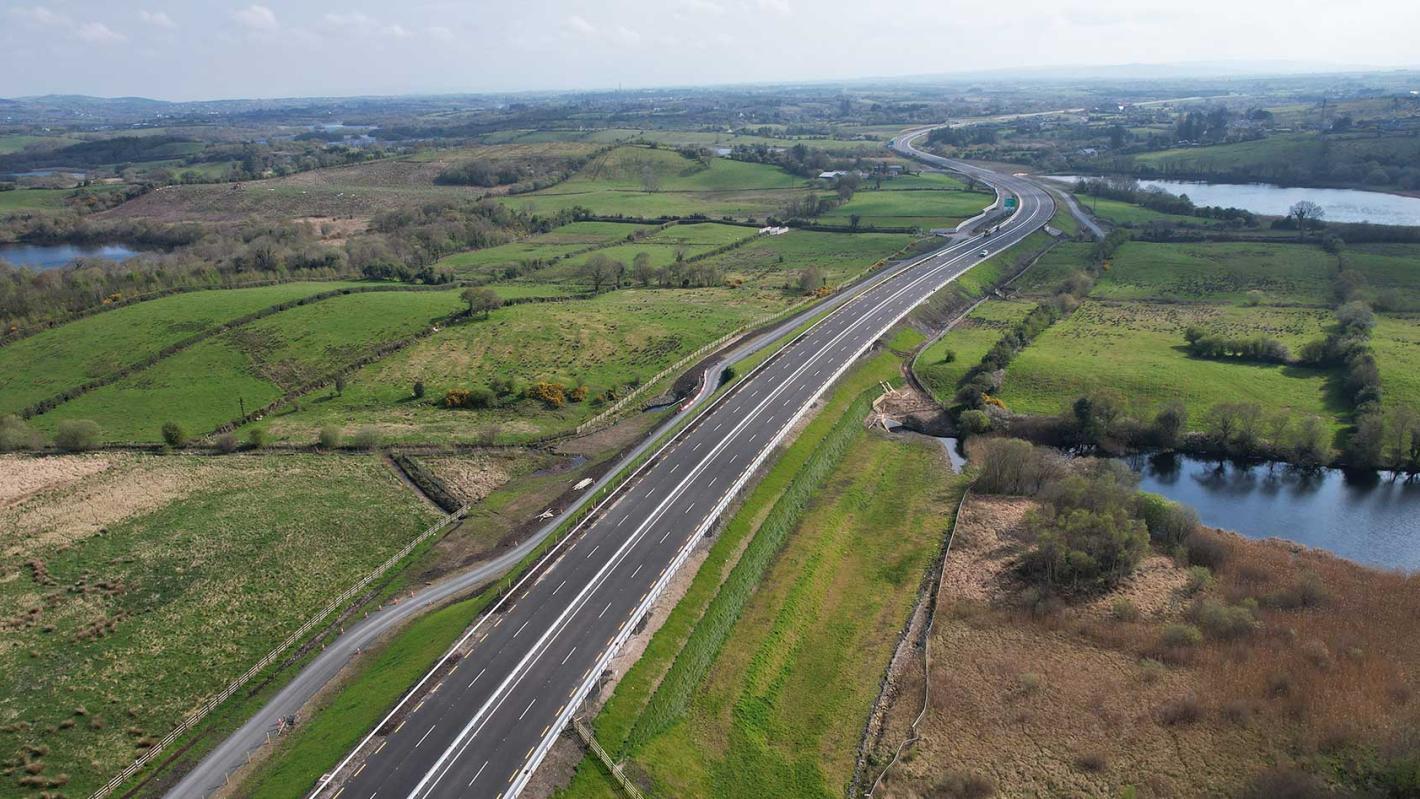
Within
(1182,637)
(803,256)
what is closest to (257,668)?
(1182,637)

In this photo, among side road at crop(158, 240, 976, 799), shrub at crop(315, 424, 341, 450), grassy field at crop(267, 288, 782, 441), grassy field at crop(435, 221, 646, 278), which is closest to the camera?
side road at crop(158, 240, 976, 799)

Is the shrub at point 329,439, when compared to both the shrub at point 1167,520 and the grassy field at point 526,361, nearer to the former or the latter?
the grassy field at point 526,361

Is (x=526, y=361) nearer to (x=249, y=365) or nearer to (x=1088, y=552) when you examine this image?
(x=249, y=365)

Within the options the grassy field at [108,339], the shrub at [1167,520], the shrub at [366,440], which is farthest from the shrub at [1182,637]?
the grassy field at [108,339]

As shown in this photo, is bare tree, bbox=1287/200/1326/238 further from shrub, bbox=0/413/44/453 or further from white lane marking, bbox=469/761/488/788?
shrub, bbox=0/413/44/453

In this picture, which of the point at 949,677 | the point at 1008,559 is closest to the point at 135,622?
the point at 949,677

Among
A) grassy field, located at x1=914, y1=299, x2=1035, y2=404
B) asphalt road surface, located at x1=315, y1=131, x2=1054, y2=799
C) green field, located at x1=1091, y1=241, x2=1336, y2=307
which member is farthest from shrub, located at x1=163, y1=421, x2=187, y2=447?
green field, located at x1=1091, y1=241, x2=1336, y2=307

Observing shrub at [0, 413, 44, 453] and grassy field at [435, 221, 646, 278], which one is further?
grassy field at [435, 221, 646, 278]

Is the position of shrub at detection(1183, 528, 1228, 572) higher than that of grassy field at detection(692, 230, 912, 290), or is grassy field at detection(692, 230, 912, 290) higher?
grassy field at detection(692, 230, 912, 290)
